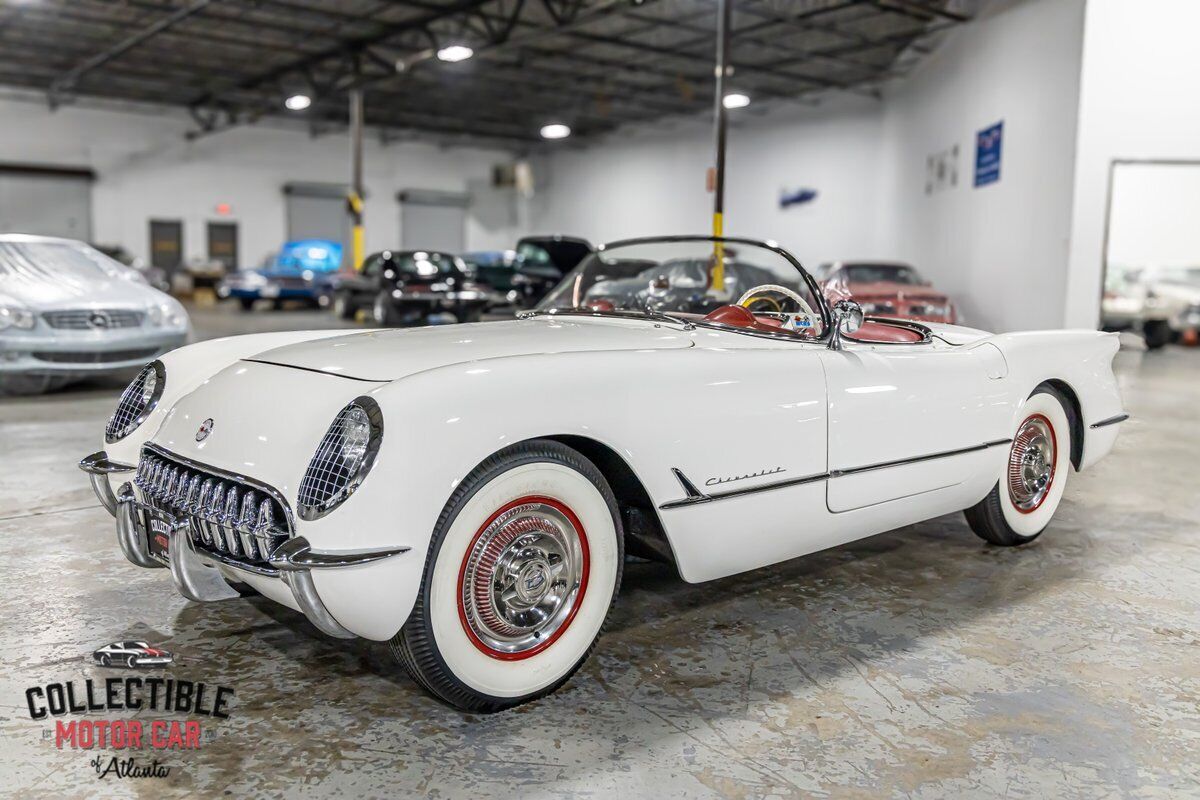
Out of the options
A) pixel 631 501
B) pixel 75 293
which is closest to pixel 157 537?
pixel 631 501

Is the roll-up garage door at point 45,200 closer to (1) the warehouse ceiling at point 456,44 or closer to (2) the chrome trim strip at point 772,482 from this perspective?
(1) the warehouse ceiling at point 456,44

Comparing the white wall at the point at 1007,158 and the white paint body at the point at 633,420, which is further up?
the white wall at the point at 1007,158

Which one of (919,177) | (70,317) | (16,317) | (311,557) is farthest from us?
(919,177)

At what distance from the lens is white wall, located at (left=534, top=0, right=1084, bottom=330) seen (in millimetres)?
11000

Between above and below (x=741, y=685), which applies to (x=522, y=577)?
above

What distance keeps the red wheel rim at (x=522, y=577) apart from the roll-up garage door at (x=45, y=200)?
75.2ft

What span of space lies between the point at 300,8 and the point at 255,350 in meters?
13.0

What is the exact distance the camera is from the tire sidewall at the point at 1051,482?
141 inches

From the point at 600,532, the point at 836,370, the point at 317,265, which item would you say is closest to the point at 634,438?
the point at 600,532

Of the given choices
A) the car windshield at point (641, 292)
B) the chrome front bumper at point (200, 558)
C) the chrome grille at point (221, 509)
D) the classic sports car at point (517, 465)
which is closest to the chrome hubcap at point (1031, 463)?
the classic sports car at point (517, 465)

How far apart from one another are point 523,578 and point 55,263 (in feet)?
23.1

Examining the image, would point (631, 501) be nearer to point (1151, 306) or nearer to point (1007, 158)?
point (1007, 158)

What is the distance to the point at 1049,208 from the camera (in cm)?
1092

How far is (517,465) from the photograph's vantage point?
2170 mm
